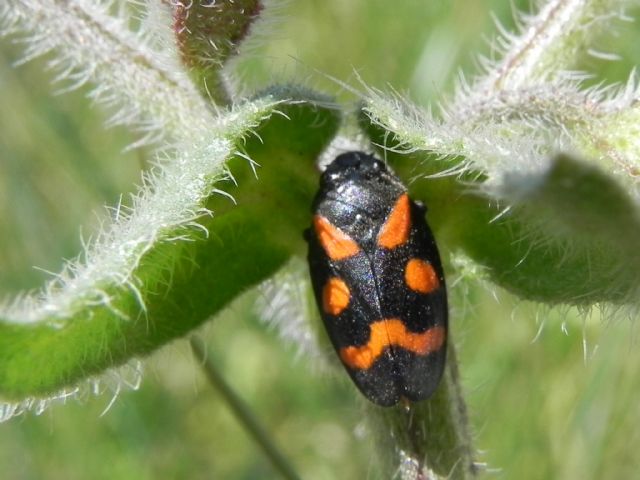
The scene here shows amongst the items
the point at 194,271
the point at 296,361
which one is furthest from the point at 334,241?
the point at 296,361

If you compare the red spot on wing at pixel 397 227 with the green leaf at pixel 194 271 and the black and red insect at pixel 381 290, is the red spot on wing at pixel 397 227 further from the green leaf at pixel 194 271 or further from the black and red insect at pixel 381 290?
the green leaf at pixel 194 271

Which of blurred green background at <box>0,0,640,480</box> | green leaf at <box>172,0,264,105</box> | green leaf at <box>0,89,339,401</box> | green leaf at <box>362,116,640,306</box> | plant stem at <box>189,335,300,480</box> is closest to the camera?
green leaf at <box>362,116,640,306</box>

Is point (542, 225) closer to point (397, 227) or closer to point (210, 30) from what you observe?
point (397, 227)

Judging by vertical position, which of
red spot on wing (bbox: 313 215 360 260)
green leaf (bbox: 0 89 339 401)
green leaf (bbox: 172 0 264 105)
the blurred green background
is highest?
Result: green leaf (bbox: 172 0 264 105)

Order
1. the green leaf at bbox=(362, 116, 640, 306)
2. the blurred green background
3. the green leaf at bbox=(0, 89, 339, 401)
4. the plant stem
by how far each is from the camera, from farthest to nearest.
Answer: the blurred green background < the plant stem < the green leaf at bbox=(0, 89, 339, 401) < the green leaf at bbox=(362, 116, 640, 306)

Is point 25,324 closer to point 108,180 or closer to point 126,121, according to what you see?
point 126,121

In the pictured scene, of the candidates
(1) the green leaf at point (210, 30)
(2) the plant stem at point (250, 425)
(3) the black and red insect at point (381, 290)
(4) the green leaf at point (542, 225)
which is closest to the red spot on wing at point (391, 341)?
(3) the black and red insect at point (381, 290)

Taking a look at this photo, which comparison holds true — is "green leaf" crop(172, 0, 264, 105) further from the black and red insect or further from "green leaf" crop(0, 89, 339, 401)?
the black and red insect

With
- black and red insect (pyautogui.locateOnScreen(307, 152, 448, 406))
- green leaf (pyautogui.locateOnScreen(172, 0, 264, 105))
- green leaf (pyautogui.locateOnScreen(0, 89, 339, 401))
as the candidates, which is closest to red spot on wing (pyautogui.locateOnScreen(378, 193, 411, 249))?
black and red insect (pyautogui.locateOnScreen(307, 152, 448, 406))
